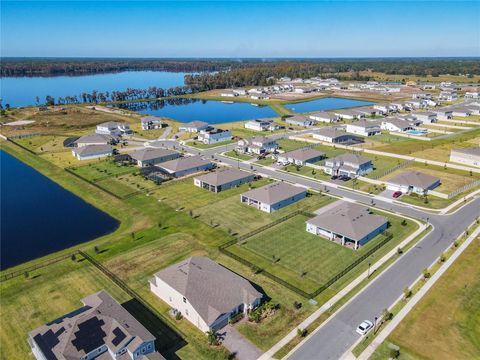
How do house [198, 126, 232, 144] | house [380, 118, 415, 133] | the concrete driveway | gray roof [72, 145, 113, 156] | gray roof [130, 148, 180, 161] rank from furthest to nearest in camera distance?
1. house [380, 118, 415, 133]
2. house [198, 126, 232, 144]
3. gray roof [72, 145, 113, 156]
4. gray roof [130, 148, 180, 161]
5. the concrete driveway

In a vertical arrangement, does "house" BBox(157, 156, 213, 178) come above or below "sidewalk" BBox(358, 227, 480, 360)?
above

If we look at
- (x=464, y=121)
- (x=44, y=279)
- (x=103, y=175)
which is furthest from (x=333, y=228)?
(x=464, y=121)

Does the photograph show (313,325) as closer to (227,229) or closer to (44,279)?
(227,229)

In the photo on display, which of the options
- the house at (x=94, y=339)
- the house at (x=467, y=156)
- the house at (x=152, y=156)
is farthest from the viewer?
the house at (x=152, y=156)

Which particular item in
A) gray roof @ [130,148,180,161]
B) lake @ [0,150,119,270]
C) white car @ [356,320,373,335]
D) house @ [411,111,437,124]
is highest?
house @ [411,111,437,124]

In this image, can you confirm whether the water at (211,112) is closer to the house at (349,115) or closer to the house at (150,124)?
the house at (150,124)

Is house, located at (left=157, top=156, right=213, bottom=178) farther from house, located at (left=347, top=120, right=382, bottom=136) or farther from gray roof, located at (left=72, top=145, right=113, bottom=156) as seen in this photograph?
house, located at (left=347, top=120, right=382, bottom=136)

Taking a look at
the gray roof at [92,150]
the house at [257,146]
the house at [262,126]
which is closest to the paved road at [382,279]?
the house at [257,146]

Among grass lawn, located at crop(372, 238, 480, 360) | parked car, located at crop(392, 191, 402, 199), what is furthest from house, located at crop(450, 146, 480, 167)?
grass lawn, located at crop(372, 238, 480, 360)
